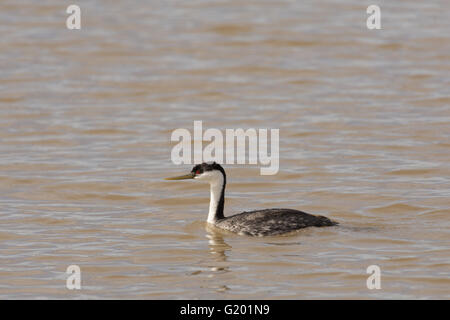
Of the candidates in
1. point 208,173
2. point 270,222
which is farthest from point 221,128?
point 270,222

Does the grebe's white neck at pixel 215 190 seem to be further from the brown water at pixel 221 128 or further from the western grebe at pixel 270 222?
the brown water at pixel 221 128

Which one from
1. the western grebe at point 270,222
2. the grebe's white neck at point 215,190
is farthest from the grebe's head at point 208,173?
the western grebe at point 270,222

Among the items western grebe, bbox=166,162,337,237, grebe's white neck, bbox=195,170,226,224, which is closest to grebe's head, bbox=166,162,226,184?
grebe's white neck, bbox=195,170,226,224

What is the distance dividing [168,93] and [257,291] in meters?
12.2

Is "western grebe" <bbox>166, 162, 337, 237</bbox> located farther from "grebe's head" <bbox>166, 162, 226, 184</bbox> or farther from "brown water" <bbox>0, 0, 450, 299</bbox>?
"grebe's head" <bbox>166, 162, 226, 184</bbox>

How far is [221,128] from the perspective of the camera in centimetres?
2003

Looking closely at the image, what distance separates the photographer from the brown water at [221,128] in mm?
11875

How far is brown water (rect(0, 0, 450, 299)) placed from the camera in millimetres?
11875

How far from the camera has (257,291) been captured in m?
11.1

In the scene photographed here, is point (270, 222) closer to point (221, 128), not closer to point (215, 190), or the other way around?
point (215, 190)
